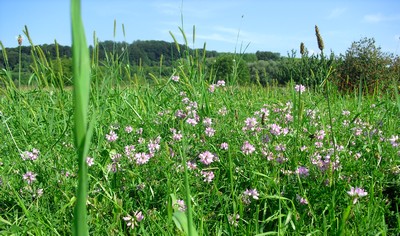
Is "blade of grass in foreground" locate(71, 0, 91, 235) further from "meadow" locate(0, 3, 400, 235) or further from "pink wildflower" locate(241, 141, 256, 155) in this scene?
"pink wildflower" locate(241, 141, 256, 155)

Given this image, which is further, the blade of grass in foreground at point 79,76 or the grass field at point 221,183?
the grass field at point 221,183

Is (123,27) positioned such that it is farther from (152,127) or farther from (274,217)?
(274,217)

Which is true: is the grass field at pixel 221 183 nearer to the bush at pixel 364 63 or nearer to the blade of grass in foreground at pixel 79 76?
the blade of grass in foreground at pixel 79 76

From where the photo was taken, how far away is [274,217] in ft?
5.31

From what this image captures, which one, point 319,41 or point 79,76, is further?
point 319,41

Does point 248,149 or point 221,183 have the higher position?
point 248,149

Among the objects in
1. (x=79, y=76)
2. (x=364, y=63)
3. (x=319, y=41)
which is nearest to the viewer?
(x=79, y=76)

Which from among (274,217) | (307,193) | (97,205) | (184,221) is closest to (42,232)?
(97,205)

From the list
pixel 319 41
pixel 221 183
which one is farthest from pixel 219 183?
pixel 319 41

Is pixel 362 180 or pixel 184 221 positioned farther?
pixel 362 180

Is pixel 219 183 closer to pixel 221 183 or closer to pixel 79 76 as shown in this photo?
pixel 221 183

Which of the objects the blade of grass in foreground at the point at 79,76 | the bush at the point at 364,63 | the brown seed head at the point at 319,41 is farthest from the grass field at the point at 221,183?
the bush at the point at 364,63

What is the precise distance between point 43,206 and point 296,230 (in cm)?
118

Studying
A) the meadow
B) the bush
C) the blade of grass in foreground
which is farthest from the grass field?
the bush
